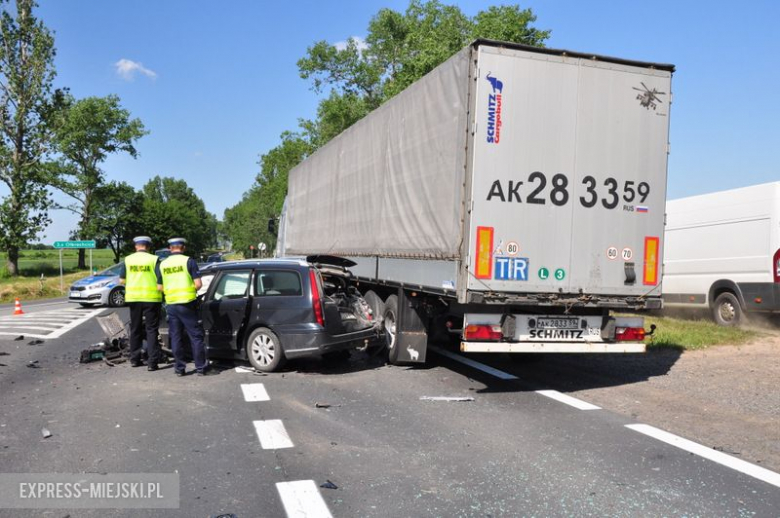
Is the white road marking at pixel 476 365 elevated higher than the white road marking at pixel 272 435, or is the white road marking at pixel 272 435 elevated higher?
the white road marking at pixel 476 365

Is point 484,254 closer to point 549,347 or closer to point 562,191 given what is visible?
point 562,191

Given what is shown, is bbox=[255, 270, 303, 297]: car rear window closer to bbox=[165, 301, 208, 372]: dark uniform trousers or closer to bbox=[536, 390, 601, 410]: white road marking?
bbox=[165, 301, 208, 372]: dark uniform trousers

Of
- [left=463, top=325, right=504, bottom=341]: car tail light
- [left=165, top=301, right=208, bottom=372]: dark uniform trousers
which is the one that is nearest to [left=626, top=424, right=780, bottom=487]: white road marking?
[left=463, top=325, right=504, bottom=341]: car tail light

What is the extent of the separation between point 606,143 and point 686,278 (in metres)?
8.41

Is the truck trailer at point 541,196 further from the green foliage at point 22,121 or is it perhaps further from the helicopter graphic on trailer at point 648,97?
the green foliage at point 22,121

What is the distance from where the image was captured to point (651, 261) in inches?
279

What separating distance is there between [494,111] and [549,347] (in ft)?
8.62

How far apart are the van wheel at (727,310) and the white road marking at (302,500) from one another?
36.1 ft

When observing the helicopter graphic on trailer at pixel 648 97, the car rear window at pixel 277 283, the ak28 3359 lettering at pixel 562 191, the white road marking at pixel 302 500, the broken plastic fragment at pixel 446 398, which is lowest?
the white road marking at pixel 302 500

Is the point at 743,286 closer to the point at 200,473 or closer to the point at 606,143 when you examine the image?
the point at 606,143

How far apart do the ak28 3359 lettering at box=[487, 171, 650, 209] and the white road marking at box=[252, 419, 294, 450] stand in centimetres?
307

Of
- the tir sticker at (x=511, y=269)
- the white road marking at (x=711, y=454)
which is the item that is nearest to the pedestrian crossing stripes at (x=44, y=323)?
the tir sticker at (x=511, y=269)

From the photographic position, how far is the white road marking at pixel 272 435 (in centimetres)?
500

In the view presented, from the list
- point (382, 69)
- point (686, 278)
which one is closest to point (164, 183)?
point (382, 69)
